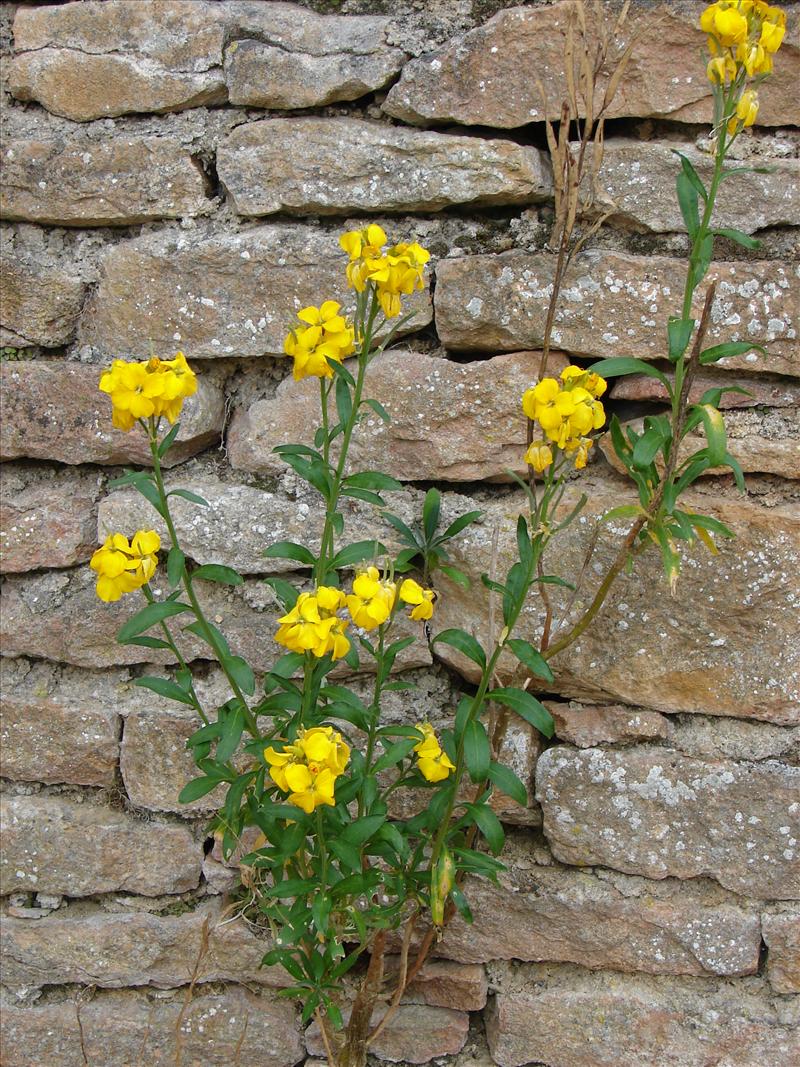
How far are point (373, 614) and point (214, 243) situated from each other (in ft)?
2.93

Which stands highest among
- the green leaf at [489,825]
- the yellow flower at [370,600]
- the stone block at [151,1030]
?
the yellow flower at [370,600]

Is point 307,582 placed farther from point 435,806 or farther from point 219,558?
point 435,806

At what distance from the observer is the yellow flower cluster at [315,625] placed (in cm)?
133

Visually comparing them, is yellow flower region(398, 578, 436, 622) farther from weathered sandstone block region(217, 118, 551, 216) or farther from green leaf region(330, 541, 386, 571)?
weathered sandstone block region(217, 118, 551, 216)

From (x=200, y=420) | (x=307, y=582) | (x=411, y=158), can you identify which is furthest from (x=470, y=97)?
(x=307, y=582)

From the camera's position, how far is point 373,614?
137cm

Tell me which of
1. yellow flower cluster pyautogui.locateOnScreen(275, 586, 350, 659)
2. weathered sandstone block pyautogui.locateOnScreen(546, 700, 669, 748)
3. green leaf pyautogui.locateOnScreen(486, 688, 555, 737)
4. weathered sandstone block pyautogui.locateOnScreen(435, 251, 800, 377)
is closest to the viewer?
yellow flower cluster pyautogui.locateOnScreen(275, 586, 350, 659)

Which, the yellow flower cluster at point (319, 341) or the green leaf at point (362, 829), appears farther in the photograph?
the green leaf at point (362, 829)

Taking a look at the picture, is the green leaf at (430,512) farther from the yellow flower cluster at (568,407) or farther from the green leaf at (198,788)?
the green leaf at (198,788)

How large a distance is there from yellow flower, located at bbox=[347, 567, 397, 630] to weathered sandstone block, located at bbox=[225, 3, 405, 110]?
99 cm

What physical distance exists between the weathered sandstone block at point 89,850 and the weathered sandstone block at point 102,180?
3.92 feet

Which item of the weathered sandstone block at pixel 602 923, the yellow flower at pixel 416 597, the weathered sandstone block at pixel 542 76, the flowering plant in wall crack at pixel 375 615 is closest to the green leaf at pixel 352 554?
the flowering plant in wall crack at pixel 375 615

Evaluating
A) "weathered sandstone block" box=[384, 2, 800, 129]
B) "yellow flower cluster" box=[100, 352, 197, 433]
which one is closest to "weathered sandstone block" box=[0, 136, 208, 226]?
"weathered sandstone block" box=[384, 2, 800, 129]

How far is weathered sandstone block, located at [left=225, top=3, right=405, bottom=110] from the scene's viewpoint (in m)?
1.81
